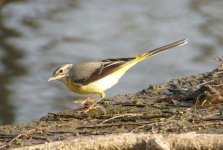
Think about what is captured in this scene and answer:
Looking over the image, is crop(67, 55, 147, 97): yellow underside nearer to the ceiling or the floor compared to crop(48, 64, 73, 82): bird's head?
nearer to the floor

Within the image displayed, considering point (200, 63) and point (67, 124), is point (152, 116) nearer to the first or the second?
point (67, 124)

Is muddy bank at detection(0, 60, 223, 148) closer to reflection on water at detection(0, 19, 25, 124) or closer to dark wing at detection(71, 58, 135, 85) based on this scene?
dark wing at detection(71, 58, 135, 85)

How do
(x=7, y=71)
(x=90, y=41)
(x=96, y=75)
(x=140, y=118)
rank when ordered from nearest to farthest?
(x=140, y=118) < (x=96, y=75) < (x=7, y=71) < (x=90, y=41)

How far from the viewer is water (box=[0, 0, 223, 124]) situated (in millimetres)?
9766

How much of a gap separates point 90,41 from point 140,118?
20.0ft

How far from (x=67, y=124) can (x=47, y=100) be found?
164 inches

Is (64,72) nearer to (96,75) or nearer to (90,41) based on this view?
(96,75)

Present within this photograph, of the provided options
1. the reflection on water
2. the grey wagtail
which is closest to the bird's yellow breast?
the grey wagtail

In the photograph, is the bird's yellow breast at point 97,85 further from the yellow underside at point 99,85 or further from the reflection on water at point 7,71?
the reflection on water at point 7,71

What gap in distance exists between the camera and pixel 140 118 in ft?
17.3

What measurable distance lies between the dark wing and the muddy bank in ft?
0.94

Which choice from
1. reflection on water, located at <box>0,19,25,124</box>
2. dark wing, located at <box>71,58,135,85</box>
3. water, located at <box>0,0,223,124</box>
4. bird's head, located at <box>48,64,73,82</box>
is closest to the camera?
dark wing, located at <box>71,58,135,85</box>

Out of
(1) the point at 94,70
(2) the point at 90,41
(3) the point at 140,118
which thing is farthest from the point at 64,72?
(2) the point at 90,41

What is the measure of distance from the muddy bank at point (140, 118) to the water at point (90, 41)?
3171 millimetres
